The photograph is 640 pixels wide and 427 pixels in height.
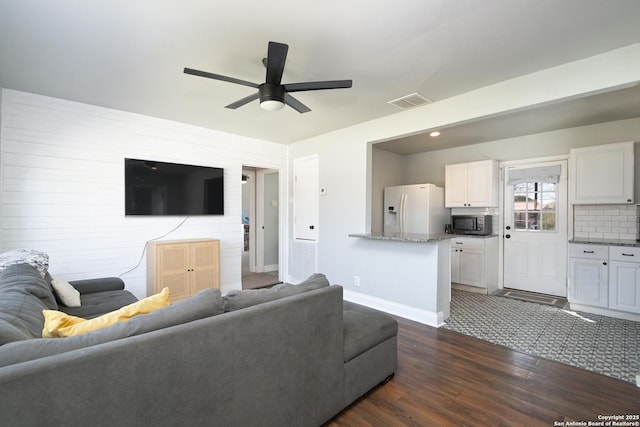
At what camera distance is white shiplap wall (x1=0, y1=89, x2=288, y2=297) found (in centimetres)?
313

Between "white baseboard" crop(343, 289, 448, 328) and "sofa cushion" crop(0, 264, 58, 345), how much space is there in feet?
10.7

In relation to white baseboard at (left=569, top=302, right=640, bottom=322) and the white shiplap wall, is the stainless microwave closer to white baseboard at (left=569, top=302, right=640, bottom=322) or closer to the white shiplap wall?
white baseboard at (left=569, top=302, right=640, bottom=322)

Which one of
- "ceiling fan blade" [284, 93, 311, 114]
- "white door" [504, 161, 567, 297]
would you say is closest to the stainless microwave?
"white door" [504, 161, 567, 297]

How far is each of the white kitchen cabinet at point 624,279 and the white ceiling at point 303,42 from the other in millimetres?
1803

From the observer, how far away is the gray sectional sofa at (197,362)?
0.98 meters

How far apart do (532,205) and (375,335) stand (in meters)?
4.18

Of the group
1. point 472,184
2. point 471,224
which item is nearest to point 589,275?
point 471,224

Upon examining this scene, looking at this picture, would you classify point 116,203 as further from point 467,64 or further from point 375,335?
point 467,64

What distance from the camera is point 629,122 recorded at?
3.92m

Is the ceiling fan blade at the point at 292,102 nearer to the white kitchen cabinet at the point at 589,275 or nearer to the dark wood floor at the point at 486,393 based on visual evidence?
the dark wood floor at the point at 486,393

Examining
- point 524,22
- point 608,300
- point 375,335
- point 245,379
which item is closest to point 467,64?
point 524,22

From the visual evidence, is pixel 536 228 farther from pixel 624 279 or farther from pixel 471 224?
pixel 624 279

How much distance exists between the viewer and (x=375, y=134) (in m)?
3.99

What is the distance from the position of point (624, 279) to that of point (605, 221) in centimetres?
95
